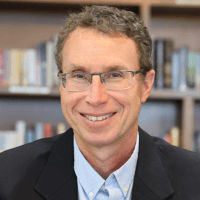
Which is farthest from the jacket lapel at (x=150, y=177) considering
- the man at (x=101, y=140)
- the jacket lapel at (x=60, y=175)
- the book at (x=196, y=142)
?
the book at (x=196, y=142)

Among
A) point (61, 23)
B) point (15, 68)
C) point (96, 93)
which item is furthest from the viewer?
point (61, 23)

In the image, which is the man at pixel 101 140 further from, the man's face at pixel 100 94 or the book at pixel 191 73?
the book at pixel 191 73

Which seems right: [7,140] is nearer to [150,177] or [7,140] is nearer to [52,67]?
[52,67]

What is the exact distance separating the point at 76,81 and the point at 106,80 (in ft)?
0.35

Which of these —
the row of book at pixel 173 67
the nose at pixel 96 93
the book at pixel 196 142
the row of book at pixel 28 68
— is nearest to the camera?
the nose at pixel 96 93

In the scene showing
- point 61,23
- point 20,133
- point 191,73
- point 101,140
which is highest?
point 61,23

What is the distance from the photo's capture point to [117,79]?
3.22 ft

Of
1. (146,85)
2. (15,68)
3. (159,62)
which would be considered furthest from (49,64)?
(146,85)

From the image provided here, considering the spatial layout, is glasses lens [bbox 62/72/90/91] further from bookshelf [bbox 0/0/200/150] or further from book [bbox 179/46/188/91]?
book [bbox 179/46/188/91]

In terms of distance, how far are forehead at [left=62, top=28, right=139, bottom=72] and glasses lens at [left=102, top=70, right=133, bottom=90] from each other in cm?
2

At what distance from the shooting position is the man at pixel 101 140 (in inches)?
37.5

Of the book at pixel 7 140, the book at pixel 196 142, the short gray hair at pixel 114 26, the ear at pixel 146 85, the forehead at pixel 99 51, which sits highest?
the short gray hair at pixel 114 26

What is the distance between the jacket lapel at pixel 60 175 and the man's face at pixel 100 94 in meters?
0.10

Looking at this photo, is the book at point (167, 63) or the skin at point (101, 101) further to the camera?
the book at point (167, 63)
